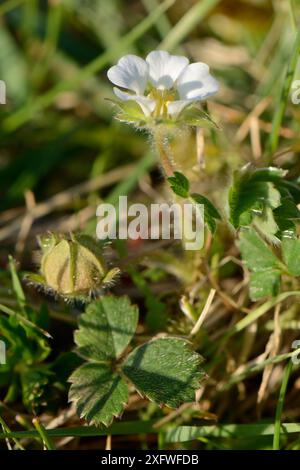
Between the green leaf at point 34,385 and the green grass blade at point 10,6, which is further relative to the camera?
the green grass blade at point 10,6

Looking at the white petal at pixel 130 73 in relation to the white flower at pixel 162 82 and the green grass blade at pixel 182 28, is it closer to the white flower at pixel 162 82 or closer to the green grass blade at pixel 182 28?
the white flower at pixel 162 82

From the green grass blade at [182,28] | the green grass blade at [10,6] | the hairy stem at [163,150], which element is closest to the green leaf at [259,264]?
the hairy stem at [163,150]

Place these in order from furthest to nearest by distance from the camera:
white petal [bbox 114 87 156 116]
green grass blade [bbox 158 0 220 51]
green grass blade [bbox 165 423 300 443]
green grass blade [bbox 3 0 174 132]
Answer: green grass blade [bbox 158 0 220 51], green grass blade [bbox 3 0 174 132], green grass blade [bbox 165 423 300 443], white petal [bbox 114 87 156 116]

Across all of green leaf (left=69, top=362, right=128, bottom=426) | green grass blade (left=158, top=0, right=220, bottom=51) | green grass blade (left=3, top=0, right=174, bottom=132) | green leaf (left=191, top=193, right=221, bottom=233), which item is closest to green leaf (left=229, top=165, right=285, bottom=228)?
green leaf (left=191, top=193, right=221, bottom=233)

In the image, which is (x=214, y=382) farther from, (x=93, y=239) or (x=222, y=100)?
(x=222, y=100)

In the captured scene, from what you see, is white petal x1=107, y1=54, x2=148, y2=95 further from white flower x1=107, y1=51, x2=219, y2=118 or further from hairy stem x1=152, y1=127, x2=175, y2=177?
hairy stem x1=152, y1=127, x2=175, y2=177

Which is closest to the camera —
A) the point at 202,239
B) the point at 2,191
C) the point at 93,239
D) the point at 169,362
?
the point at 169,362
